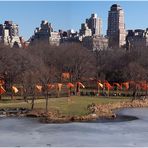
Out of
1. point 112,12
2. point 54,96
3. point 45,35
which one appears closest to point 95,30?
point 112,12

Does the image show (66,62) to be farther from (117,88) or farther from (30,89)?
(30,89)

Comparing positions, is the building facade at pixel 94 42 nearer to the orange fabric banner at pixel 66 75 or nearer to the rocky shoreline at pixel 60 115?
the orange fabric banner at pixel 66 75

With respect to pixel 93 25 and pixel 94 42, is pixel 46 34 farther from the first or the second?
pixel 93 25

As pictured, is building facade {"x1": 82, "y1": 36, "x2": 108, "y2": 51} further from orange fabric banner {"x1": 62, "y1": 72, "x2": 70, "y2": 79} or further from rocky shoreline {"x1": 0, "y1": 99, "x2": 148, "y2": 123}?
rocky shoreline {"x1": 0, "y1": 99, "x2": 148, "y2": 123}

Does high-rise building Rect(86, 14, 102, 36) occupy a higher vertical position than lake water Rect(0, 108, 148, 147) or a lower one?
higher

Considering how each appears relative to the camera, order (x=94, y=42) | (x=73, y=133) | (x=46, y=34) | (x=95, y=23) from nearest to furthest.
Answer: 1. (x=73, y=133)
2. (x=94, y=42)
3. (x=46, y=34)
4. (x=95, y=23)

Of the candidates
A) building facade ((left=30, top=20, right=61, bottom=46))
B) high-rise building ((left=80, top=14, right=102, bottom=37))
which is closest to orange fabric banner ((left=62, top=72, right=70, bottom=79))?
building facade ((left=30, top=20, right=61, bottom=46))

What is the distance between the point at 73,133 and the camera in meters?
25.7

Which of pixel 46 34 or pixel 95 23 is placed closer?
pixel 46 34

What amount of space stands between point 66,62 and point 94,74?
4004 millimetres

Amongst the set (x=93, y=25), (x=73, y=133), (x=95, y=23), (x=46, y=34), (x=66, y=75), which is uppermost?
(x=95, y=23)

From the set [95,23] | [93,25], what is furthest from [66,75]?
[95,23]

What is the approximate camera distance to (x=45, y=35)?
456ft

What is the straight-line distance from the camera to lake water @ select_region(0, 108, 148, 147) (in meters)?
22.3
